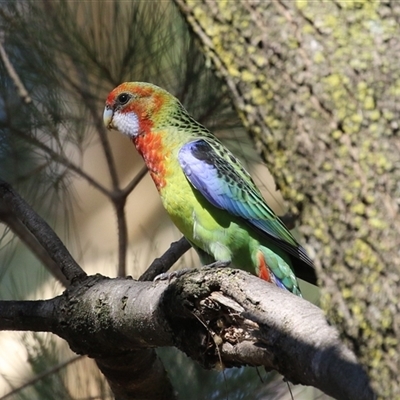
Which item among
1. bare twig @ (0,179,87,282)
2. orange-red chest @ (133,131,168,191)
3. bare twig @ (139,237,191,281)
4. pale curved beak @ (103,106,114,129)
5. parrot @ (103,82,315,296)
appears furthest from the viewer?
pale curved beak @ (103,106,114,129)

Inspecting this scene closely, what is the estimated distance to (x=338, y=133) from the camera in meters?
0.91

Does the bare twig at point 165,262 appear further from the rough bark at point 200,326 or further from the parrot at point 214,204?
the rough bark at point 200,326

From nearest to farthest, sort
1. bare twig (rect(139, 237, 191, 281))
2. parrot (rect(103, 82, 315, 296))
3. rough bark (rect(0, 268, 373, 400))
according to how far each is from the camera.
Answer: rough bark (rect(0, 268, 373, 400))
bare twig (rect(139, 237, 191, 281))
parrot (rect(103, 82, 315, 296))

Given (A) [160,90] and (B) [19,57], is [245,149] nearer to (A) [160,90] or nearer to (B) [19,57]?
(A) [160,90]

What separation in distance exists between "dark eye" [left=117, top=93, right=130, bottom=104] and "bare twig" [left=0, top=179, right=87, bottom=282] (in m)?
0.54

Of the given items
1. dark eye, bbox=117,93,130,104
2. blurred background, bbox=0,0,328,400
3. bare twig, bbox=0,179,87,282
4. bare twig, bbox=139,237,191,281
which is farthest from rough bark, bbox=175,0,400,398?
dark eye, bbox=117,93,130,104

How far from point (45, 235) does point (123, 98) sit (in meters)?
0.67

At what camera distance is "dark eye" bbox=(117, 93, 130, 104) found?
2680 millimetres

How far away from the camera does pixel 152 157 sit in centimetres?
266

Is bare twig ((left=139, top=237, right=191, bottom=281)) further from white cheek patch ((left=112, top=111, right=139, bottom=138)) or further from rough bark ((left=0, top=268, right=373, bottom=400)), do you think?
white cheek patch ((left=112, top=111, right=139, bottom=138))

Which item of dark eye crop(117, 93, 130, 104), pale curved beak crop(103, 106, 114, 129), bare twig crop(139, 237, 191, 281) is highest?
dark eye crop(117, 93, 130, 104)

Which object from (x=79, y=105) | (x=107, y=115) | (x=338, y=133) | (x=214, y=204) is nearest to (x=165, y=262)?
(x=214, y=204)

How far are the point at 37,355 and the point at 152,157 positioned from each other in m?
0.82

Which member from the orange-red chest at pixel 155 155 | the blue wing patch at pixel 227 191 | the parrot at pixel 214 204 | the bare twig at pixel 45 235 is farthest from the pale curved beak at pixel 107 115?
the bare twig at pixel 45 235
